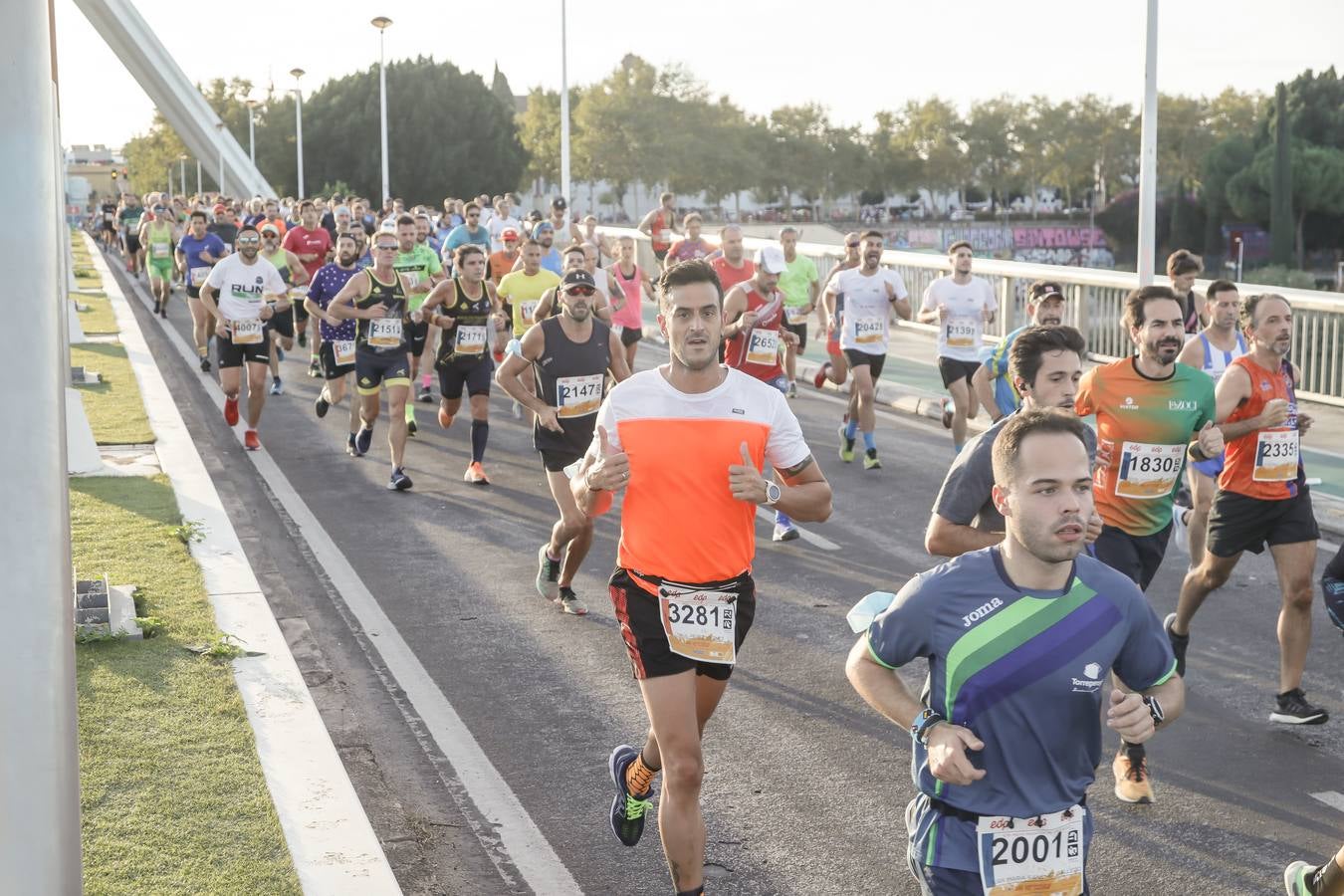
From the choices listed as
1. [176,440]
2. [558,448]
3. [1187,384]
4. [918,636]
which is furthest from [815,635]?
[176,440]

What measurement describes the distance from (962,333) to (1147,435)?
7.52m

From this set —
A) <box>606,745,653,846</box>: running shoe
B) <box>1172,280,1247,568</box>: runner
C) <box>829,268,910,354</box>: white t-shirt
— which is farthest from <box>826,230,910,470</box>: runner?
<box>606,745,653,846</box>: running shoe

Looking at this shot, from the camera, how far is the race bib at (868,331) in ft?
48.8

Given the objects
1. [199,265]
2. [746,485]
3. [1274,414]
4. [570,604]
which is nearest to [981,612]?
[746,485]

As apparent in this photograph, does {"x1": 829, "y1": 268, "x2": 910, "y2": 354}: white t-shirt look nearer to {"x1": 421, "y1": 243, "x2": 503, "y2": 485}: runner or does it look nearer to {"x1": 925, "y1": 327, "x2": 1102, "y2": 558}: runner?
{"x1": 421, "y1": 243, "x2": 503, "y2": 485}: runner

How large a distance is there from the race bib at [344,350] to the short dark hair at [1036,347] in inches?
405

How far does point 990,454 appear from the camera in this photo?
5594 mm

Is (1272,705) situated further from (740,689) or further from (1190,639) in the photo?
(740,689)

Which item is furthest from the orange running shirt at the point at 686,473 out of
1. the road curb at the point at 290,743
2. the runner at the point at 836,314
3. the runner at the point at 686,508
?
the runner at the point at 836,314

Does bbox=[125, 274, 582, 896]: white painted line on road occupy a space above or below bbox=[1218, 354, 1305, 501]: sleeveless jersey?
below

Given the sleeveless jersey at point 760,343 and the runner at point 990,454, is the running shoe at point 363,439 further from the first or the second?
the runner at point 990,454

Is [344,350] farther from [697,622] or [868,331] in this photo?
[697,622]

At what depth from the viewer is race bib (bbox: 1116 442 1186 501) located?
6.83 metres

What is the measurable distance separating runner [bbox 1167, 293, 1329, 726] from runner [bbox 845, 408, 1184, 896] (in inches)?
158
